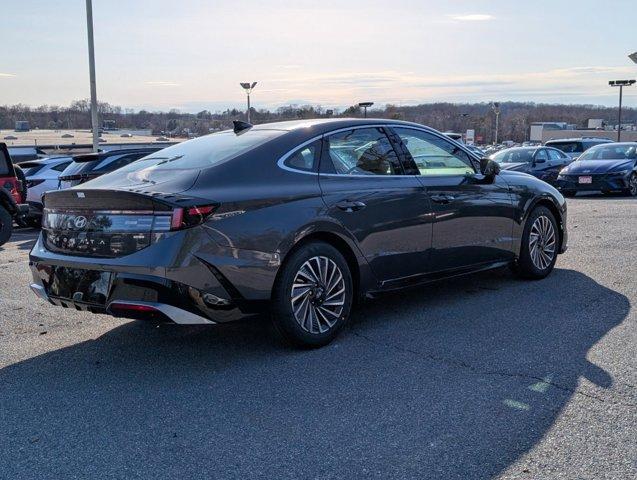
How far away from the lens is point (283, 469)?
10.2ft

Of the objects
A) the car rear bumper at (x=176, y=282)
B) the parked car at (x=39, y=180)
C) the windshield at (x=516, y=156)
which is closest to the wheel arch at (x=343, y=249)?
the car rear bumper at (x=176, y=282)

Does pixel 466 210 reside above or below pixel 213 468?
above

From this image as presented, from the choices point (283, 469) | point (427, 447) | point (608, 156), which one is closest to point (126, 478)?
point (283, 469)

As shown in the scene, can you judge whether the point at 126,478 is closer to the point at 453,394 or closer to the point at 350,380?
the point at 350,380

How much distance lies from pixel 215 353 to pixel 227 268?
837 mm

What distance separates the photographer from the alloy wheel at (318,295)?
4.70 meters

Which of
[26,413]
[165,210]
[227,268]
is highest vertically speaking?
[165,210]

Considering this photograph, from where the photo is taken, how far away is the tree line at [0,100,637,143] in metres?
35.1

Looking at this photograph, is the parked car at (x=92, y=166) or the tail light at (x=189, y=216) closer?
the tail light at (x=189, y=216)

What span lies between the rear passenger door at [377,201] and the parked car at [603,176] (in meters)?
13.9

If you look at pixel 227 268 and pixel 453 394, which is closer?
pixel 453 394

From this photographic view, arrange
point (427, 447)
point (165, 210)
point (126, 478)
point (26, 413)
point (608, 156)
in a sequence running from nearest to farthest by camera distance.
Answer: point (126, 478) < point (427, 447) < point (26, 413) < point (165, 210) < point (608, 156)

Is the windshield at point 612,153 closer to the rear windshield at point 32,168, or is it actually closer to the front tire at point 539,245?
the front tire at point 539,245

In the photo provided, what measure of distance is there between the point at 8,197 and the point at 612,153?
16.0 meters
